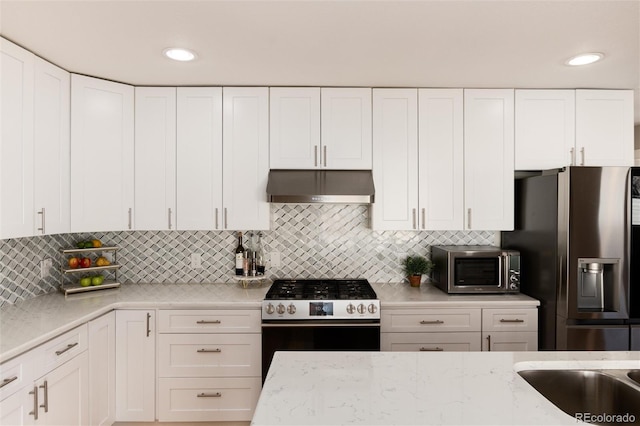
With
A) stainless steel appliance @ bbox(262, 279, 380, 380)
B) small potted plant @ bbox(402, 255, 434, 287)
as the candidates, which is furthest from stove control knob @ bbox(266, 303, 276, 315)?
small potted plant @ bbox(402, 255, 434, 287)

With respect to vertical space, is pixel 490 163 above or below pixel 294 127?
below

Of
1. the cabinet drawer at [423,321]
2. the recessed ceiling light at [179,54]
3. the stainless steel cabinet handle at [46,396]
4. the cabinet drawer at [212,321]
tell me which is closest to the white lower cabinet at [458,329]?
the cabinet drawer at [423,321]

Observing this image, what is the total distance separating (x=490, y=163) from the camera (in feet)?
9.85

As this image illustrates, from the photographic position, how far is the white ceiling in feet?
5.91

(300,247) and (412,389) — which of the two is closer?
(412,389)

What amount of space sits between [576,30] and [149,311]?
3.07 metres

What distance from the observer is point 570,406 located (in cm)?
151

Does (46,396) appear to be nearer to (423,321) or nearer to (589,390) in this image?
(423,321)

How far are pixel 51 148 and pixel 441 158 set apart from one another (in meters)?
2.72

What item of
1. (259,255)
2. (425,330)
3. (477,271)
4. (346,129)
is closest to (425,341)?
(425,330)

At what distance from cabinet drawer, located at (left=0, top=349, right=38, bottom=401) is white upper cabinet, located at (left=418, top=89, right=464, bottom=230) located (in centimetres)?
254

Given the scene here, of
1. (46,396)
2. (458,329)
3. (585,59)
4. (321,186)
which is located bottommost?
(46,396)

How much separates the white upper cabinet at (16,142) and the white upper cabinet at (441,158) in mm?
2588

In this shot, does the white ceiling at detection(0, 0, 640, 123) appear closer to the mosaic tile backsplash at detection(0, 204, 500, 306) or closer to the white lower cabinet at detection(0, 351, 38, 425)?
the mosaic tile backsplash at detection(0, 204, 500, 306)
